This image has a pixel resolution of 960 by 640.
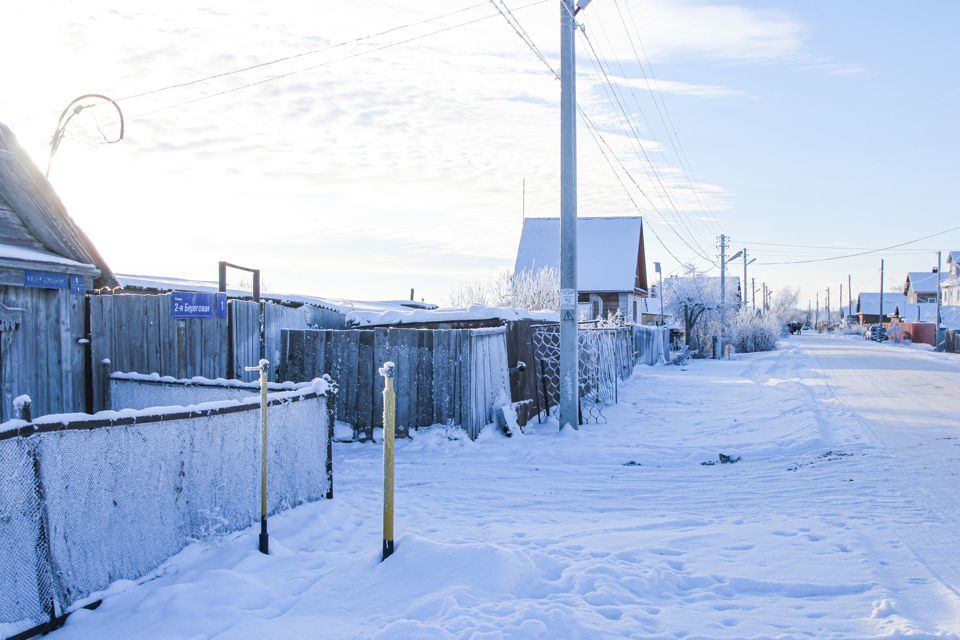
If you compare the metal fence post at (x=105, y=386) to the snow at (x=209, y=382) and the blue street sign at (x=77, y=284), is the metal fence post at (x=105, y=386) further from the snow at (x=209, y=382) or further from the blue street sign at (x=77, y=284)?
the blue street sign at (x=77, y=284)

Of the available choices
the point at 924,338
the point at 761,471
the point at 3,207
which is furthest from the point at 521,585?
Answer: the point at 924,338

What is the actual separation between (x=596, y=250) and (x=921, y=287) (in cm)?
7545

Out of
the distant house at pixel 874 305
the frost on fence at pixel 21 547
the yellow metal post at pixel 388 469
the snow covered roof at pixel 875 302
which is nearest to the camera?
the frost on fence at pixel 21 547

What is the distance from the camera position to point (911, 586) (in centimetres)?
519

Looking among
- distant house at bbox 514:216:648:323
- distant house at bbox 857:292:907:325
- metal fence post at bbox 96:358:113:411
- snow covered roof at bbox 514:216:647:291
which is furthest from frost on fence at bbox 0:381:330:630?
distant house at bbox 857:292:907:325

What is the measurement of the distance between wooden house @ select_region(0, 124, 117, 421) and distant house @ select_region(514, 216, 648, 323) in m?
31.1

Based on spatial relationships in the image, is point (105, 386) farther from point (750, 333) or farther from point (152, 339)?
point (750, 333)

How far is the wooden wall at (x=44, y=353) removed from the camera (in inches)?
305

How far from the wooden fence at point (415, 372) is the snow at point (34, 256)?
4214 millimetres

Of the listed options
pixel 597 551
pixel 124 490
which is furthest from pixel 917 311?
pixel 124 490

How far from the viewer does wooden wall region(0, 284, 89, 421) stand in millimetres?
7742

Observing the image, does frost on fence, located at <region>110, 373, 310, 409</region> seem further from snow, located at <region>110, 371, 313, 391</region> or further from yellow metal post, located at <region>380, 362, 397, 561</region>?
yellow metal post, located at <region>380, 362, 397, 561</region>

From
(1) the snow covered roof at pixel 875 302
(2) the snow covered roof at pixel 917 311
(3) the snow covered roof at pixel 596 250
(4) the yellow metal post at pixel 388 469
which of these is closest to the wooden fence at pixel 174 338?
(4) the yellow metal post at pixel 388 469

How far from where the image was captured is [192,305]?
1062cm
